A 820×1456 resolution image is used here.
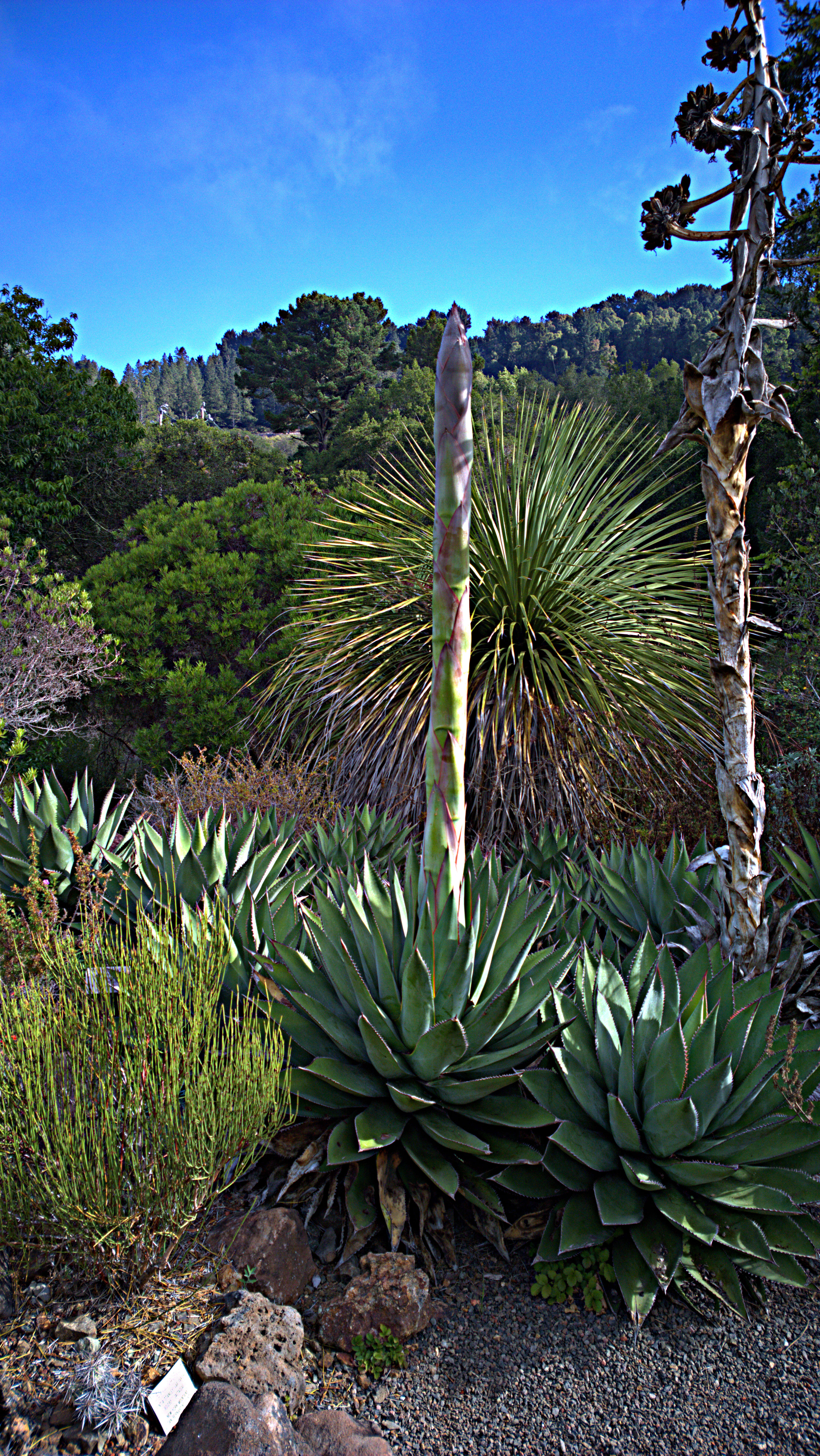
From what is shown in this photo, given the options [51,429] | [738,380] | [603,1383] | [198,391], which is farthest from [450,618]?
[198,391]

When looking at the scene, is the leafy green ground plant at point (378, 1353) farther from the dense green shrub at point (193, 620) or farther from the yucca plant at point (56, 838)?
the dense green shrub at point (193, 620)

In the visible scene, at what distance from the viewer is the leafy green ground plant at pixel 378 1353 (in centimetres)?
190

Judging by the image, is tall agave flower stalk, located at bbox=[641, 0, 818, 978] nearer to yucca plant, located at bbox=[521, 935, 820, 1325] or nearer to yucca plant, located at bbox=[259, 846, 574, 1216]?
yucca plant, located at bbox=[521, 935, 820, 1325]

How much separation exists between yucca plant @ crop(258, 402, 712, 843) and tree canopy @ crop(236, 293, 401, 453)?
2844cm

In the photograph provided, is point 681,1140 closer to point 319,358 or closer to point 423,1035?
point 423,1035

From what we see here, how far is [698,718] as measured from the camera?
5805 mm

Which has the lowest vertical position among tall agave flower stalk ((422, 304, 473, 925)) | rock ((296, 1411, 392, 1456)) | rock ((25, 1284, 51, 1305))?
rock ((296, 1411, 392, 1456))

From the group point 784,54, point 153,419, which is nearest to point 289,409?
point 153,419

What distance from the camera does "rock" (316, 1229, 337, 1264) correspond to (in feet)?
7.27

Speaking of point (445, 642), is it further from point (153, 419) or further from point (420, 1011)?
point (153, 419)

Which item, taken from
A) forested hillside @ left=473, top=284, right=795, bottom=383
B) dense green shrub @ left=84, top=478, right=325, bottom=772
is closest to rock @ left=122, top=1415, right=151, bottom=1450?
dense green shrub @ left=84, top=478, right=325, bottom=772

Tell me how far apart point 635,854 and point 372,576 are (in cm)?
409

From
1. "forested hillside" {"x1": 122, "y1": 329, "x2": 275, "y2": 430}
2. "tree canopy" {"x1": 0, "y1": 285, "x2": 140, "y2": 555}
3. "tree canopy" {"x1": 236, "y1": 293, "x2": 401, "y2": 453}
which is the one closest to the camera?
"tree canopy" {"x1": 0, "y1": 285, "x2": 140, "y2": 555}

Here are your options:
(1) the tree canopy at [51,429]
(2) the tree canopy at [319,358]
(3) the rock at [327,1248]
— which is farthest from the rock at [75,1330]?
(2) the tree canopy at [319,358]
